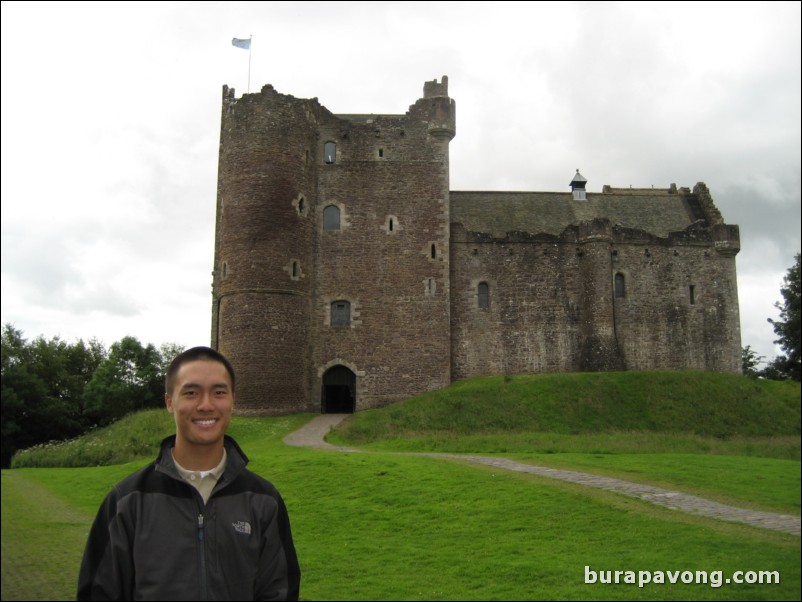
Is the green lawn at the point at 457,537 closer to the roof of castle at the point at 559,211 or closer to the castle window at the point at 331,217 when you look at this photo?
the castle window at the point at 331,217

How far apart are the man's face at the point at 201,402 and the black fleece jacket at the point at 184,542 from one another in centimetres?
24

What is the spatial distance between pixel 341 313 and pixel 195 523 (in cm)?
3452

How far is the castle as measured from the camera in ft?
122

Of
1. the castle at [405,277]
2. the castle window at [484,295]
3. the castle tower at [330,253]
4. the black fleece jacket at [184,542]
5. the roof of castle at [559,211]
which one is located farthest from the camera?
the roof of castle at [559,211]

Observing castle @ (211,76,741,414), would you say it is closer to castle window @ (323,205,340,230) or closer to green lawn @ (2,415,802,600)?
castle window @ (323,205,340,230)

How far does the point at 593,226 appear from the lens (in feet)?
133

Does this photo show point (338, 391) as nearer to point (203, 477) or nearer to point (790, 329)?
point (203, 477)

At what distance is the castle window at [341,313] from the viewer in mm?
39062

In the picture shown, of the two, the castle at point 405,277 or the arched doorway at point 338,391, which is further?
the arched doorway at point 338,391

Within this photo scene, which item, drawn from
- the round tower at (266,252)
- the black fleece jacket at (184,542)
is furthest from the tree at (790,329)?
the round tower at (266,252)

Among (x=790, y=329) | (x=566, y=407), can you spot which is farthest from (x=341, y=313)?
(x=790, y=329)

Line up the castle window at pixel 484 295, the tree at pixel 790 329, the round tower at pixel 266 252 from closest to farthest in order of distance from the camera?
the tree at pixel 790 329 < the round tower at pixel 266 252 < the castle window at pixel 484 295

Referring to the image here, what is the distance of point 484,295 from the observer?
40594mm

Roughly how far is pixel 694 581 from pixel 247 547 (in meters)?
6.84
